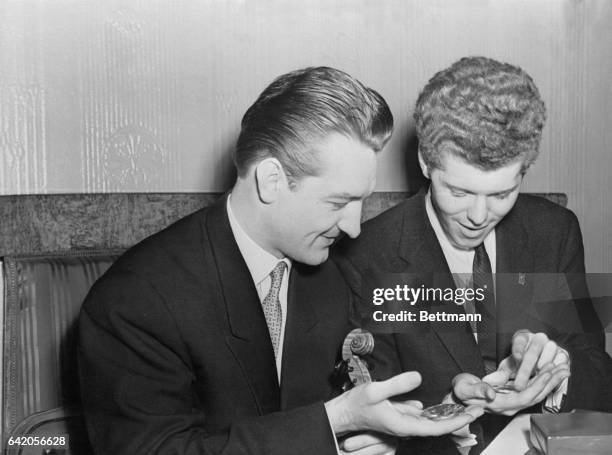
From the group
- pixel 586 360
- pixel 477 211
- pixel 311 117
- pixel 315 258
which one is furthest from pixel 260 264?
pixel 586 360

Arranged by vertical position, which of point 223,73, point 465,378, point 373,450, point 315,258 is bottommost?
point 373,450

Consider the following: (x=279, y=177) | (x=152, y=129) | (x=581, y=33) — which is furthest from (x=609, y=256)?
(x=152, y=129)

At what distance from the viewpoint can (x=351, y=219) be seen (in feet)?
4.39

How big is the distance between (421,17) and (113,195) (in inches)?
34.7

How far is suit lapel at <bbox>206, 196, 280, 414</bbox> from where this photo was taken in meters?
1.34

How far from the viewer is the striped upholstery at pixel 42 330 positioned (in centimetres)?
168

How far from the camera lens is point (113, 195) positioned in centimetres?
176

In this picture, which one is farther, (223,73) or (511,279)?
(223,73)

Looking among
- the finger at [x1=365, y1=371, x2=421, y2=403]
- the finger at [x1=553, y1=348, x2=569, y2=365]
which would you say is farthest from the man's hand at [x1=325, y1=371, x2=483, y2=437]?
the finger at [x1=553, y1=348, x2=569, y2=365]

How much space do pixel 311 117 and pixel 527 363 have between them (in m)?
0.58

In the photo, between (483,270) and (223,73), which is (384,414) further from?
(223,73)

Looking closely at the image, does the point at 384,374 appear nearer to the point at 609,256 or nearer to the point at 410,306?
the point at 410,306

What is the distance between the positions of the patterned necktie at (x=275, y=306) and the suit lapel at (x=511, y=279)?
16.7 inches

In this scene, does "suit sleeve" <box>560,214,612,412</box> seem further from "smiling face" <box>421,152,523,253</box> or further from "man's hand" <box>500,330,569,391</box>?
"smiling face" <box>421,152,523,253</box>
